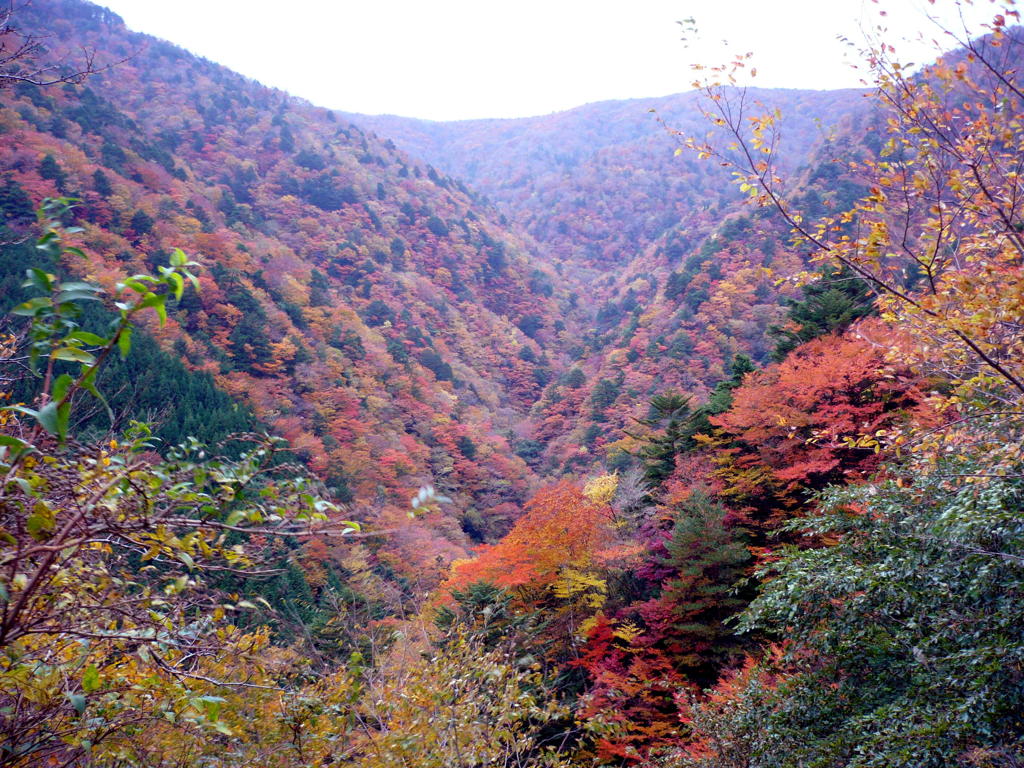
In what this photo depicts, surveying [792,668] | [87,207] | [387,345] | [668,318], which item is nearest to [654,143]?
[668,318]

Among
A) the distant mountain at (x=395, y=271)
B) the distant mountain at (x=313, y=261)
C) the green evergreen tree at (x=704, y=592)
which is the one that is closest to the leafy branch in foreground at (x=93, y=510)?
the distant mountain at (x=395, y=271)

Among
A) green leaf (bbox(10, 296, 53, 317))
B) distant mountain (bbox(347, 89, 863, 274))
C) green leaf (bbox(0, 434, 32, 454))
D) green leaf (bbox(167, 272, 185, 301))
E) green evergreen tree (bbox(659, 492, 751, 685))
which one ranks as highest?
distant mountain (bbox(347, 89, 863, 274))

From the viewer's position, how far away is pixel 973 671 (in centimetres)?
448

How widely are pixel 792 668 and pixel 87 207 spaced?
39.7 meters

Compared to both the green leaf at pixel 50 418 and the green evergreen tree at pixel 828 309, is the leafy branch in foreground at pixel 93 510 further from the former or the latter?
the green evergreen tree at pixel 828 309

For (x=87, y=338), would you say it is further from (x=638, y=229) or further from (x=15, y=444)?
(x=638, y=229)

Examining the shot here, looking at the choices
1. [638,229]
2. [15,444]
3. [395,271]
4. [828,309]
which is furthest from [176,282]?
[638,229]

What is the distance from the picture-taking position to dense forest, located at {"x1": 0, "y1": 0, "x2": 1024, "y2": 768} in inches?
78.5

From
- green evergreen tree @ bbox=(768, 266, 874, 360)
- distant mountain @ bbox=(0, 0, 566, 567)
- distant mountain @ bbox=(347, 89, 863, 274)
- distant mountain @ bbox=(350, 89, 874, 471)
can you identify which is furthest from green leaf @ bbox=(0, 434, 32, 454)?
distant mountain @ bbox=(347, 89, 863, 274)

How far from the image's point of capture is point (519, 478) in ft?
104

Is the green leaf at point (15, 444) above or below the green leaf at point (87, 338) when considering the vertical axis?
below

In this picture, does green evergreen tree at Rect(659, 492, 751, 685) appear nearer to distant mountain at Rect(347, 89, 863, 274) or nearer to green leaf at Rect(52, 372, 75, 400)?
green leaf at Rect(52, 372, 75, 400)

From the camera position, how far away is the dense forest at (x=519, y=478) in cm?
200

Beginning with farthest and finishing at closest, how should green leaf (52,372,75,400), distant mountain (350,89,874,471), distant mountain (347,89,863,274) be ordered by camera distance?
distant mountain (347,89,863,274) → distant mountain (350,89,874,471) → green leaf (52,372,75,400)
